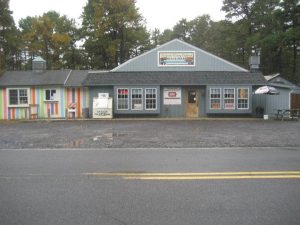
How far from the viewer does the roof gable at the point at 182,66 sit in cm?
2709

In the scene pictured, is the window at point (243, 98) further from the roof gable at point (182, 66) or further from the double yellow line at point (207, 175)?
the double yellow line at point (207, 175)

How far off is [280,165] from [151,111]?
18123 mm

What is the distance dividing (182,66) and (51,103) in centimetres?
1085

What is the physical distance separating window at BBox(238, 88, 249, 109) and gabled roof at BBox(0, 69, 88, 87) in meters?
12.5

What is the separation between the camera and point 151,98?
26031 millimetres

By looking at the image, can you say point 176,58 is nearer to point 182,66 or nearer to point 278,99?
point 182,66

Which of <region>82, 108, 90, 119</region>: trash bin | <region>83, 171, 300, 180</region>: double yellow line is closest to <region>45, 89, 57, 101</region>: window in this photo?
<region>82, 108, 90, 119</region>: trash bin

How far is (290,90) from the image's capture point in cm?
3014

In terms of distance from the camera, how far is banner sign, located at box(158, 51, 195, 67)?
27.1 m

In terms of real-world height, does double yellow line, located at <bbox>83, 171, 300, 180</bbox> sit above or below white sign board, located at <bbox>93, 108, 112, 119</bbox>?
below

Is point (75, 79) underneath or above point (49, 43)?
underneath

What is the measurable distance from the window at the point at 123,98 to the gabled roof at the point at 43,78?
3.70 meters

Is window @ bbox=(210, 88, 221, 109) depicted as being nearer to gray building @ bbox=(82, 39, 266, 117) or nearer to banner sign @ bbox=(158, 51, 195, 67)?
gray building @ bbox=(82, 39, 266, 117)

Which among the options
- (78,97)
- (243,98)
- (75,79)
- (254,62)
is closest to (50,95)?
(78,97)
